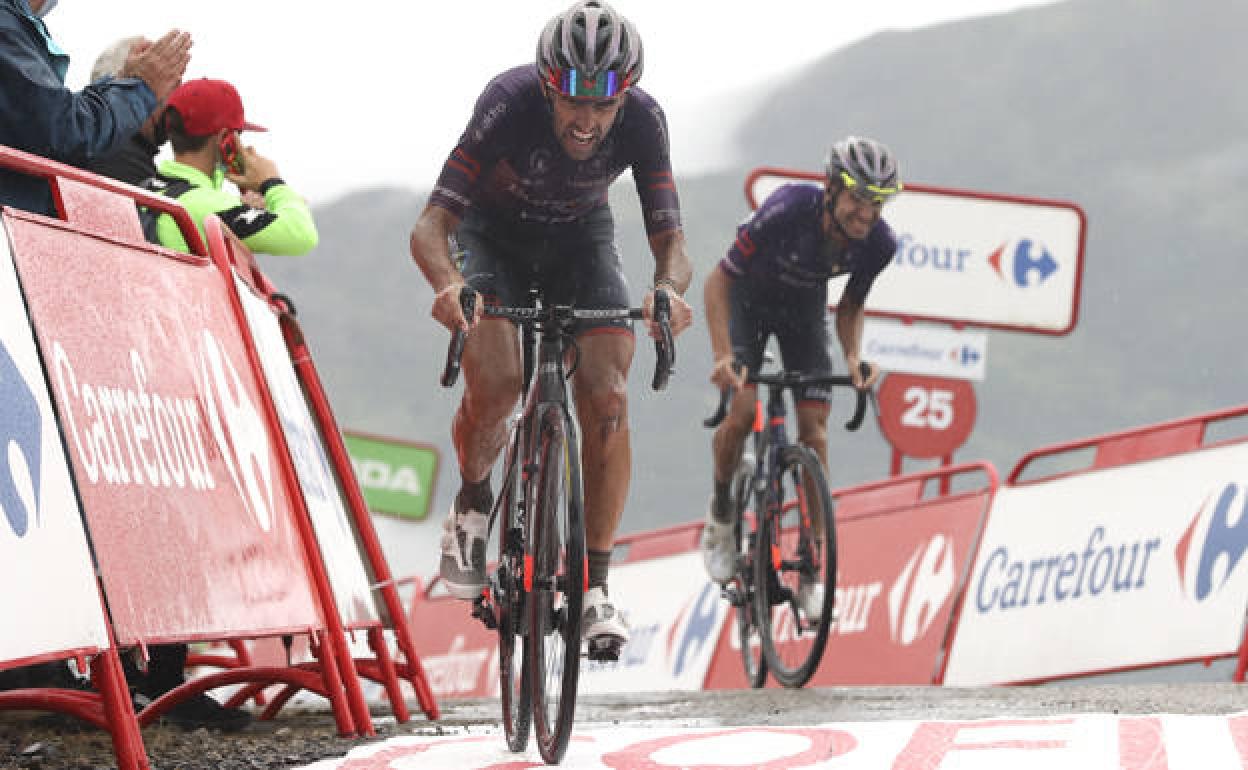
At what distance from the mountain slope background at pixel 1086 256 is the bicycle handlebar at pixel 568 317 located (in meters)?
120

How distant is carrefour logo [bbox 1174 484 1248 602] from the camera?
838cm

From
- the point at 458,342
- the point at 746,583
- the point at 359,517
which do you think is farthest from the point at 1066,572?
the point at 458,342

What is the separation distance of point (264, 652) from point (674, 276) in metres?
6.63

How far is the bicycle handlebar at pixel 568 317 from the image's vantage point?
14.1 ft

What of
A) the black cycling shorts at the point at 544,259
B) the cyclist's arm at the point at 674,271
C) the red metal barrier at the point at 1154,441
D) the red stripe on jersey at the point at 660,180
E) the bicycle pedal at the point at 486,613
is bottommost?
the red metal barrier at the point at 1154,441

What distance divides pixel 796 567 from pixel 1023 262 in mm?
10195

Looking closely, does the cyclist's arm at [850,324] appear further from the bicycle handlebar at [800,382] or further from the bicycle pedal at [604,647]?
the bicycle pedal at [604,647]

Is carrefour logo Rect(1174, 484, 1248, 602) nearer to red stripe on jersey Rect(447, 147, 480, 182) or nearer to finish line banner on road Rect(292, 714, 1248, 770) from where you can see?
finish line banner on road Rect(292, 714, 1248, 770)

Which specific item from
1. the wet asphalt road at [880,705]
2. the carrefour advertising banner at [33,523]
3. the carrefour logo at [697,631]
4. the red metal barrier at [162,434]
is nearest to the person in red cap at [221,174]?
the red metal barrier at [162,434]

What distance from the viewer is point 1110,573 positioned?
361 inches

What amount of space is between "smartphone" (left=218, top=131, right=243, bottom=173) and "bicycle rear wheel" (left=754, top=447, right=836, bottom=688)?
2.91m

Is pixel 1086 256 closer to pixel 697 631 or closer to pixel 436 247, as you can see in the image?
pixel 697 631

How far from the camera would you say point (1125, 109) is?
174750mm

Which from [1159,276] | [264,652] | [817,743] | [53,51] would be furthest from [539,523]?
[1159,276]
